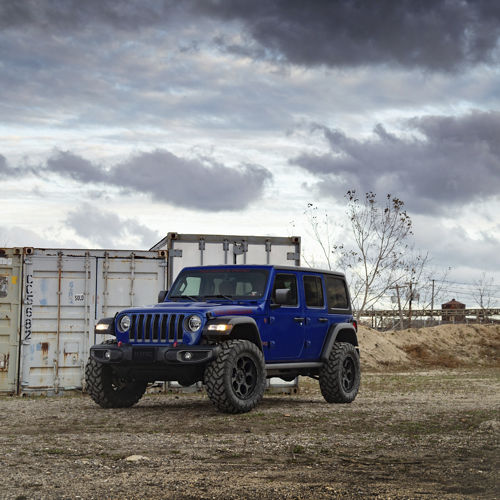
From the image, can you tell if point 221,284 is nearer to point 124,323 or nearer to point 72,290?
point 124,323

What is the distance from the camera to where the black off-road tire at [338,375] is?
47.6 ft

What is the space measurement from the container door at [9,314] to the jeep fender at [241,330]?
578 cm

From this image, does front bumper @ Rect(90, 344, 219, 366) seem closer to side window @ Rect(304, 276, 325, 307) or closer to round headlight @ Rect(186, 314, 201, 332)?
round headlight @ Rect(186, 314, 201, 332)

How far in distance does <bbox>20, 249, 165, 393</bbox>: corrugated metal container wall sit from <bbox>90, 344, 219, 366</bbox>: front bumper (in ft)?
13.6

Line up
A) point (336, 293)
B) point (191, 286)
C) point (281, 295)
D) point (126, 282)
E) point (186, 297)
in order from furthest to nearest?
point (126, 282) < point (336, 293) < point (191, 286) < point (186, 297) < point (281, 295)

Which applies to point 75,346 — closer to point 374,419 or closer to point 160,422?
point 160,422

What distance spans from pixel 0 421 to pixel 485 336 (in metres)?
32.7

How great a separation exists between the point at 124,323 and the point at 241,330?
1.76 meters

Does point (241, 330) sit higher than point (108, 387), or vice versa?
point (241, 330)

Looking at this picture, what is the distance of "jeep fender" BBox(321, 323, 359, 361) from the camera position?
568 inches

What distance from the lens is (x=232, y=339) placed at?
499 inches

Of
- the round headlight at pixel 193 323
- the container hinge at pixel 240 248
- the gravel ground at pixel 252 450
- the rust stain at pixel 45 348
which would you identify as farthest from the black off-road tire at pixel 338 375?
the rust stain at pixel 45 348

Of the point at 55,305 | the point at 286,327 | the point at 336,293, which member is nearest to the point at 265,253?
the point at 336,293

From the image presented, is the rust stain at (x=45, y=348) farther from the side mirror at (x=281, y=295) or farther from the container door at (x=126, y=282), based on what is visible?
the side mirror at (x=281, y=295)
